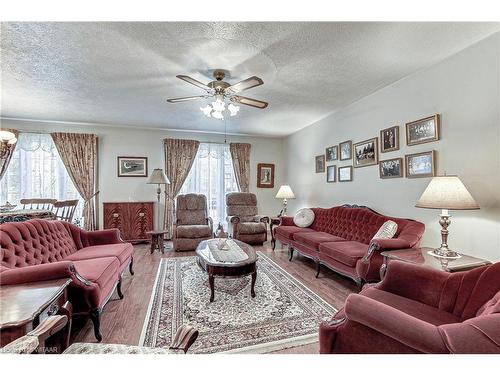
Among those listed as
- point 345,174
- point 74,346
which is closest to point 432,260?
point 345,174

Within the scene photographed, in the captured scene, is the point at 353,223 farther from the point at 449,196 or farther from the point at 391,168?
the point at 449,196

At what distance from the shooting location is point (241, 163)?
611cm

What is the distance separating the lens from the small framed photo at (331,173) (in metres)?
4.45

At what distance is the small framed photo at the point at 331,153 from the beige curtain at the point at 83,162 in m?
4.91

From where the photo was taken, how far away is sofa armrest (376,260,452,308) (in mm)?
1567

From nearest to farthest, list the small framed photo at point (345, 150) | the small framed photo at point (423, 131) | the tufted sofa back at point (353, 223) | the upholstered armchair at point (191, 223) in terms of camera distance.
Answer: the small framed photo at point (423, 131) < the tufted sofa back at point (353, 223) < the small framed photo at point (345, 150) < the upholstered armchair at point (191, 223)

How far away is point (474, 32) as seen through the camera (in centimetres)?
209

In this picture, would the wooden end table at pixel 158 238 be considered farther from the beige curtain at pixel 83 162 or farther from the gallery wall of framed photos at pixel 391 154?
the gallery wall of framed photos at pixel 391 154

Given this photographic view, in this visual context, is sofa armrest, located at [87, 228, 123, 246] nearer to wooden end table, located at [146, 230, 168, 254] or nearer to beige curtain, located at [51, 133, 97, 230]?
wooden end table, located at [146, 230, 168, 254]

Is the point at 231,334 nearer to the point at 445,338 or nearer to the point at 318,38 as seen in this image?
the point at 445,338

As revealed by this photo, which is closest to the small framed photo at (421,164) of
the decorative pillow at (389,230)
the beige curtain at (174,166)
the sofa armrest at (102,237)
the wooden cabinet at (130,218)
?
the decorative pillow at (389,230)

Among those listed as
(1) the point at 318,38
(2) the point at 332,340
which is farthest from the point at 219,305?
(1) the point at 318,38

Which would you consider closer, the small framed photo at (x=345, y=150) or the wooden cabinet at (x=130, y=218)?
the small framed photo at (x=345, y=150)

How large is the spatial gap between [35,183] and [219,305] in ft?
15.9
